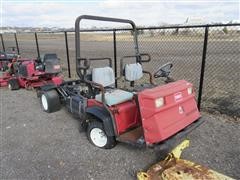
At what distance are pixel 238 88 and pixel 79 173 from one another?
17.2 feet

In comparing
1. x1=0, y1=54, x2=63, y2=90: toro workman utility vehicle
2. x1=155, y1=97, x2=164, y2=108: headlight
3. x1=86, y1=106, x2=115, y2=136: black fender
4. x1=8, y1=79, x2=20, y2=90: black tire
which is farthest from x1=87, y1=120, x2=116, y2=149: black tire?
x1=8, y1=79, x2=20, y2=90: black tire

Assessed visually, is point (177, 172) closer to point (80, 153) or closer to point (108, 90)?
point (80, 153)

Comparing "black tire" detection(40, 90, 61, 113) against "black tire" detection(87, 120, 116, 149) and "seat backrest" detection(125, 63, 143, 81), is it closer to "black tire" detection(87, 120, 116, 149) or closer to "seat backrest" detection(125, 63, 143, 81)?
"black tire" detection(87, 120, 116, 149)

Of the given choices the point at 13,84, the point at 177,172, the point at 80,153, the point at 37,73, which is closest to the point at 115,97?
the point at 80,153

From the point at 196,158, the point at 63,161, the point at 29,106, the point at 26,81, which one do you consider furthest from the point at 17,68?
the point at 196,158

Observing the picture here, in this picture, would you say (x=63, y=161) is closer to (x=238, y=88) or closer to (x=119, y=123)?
(x=119, y=123)

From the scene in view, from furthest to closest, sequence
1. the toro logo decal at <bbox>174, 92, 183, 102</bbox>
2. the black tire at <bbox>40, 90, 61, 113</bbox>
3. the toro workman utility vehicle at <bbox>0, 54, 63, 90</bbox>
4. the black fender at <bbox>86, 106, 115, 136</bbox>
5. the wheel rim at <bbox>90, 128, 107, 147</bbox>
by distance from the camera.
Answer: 1. the toro workman utility vehicle at <bbox>0, 54, 63, 90</bbox>
2. the black tire at <bbox>40, 90, 61, 113</bbox>
3. the wheel rim at <bbox>90, 128, 107, 147</bbox>
4. the black fender at <bbox>86, 106, 115, 136</bbox>
5. the toro logo decal at <bbox>174, 92, 183, 102</bbox>

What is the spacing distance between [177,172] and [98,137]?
4.56ft

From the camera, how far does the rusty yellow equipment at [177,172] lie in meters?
2.67

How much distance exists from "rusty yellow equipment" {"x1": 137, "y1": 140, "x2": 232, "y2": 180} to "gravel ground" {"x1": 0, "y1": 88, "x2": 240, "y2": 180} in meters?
0.21

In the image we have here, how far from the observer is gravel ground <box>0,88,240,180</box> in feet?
10.5

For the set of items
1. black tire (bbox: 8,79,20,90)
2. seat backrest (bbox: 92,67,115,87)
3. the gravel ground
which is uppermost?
seat backrest (bbox: 92,67,115,87)

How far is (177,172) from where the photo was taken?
108 inches

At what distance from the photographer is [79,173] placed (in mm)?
3176
